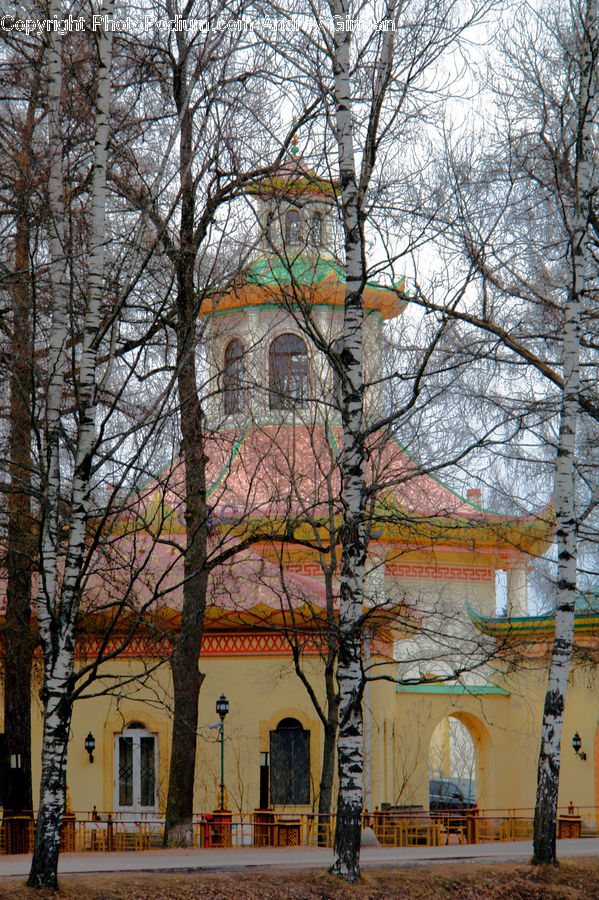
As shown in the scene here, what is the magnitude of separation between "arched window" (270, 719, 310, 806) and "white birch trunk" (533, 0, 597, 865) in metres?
8.07

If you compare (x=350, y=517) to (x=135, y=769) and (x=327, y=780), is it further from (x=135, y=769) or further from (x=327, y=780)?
(x=135, y=769)

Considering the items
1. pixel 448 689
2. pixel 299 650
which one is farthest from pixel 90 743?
pixel 448 689

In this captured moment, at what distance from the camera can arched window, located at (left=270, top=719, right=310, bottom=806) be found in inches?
789

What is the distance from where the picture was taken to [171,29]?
12750mm

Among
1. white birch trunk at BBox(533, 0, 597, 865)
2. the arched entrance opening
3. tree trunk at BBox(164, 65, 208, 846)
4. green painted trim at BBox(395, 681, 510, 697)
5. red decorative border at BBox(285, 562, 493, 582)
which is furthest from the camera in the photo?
the arched entrance opening

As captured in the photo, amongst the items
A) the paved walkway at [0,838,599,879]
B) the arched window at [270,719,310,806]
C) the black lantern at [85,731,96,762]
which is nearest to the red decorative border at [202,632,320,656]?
the arched window at [270,719,310,806]

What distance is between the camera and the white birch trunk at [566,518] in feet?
40.2

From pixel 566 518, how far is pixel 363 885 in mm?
4325

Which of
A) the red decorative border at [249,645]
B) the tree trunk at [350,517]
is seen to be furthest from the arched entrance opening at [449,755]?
the tree trunk at [350,517]

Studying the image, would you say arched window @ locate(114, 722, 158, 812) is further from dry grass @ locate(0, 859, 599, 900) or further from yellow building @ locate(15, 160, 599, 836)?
dry grass @ locate(0, 859, 599, 900)

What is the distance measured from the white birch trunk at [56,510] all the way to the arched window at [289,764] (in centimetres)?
1040

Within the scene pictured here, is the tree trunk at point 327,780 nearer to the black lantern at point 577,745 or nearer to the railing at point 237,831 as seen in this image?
the railing at point 237,831

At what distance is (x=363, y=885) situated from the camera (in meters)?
10.7

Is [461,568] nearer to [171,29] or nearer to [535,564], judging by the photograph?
[535,564]
